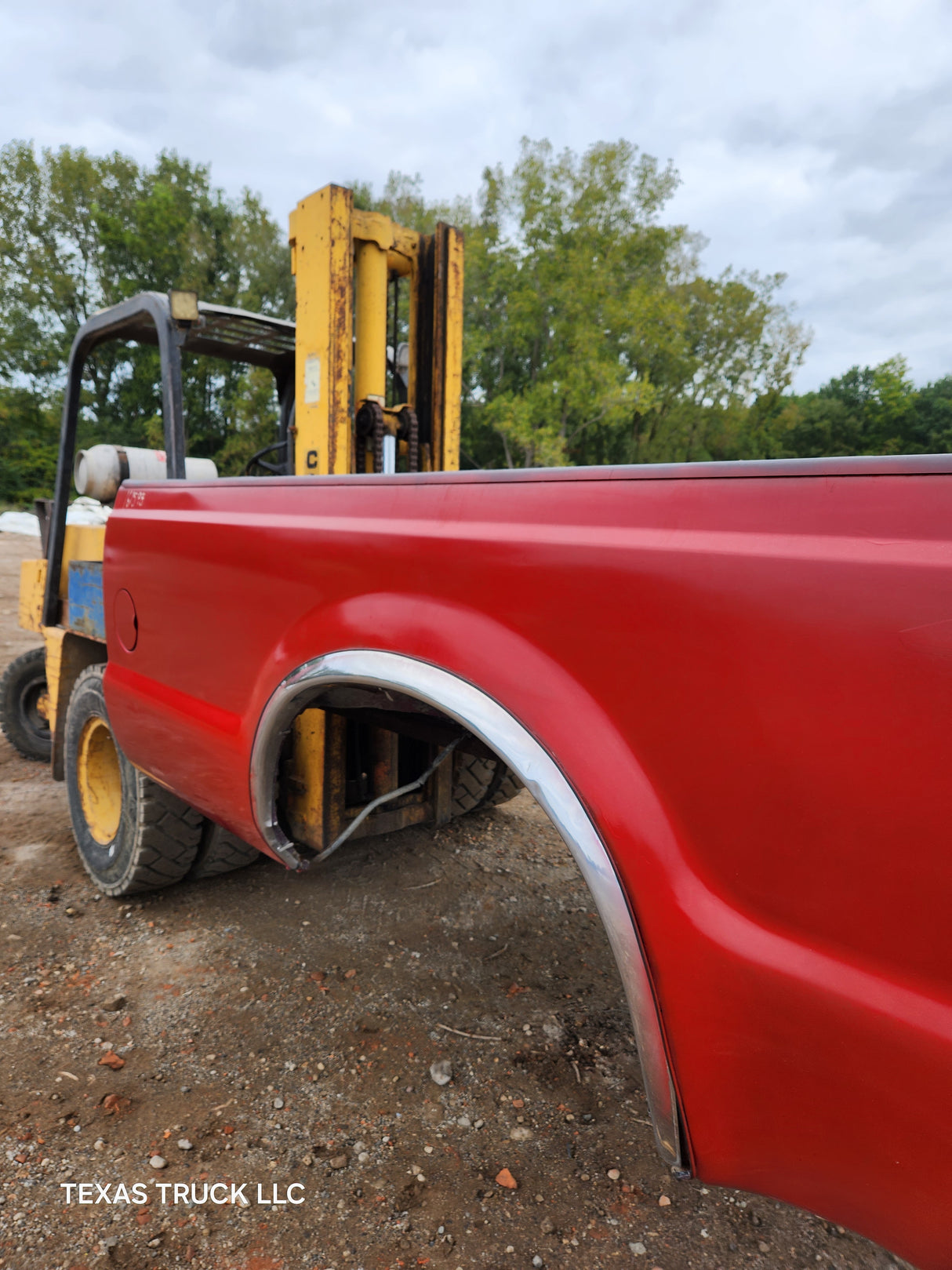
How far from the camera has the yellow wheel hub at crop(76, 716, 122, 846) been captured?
3.28 metres

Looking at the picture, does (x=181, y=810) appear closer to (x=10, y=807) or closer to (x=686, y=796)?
(x=10, y=807)

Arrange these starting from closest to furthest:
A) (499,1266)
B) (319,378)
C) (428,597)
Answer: (428,597) → (499,1266) → (319,378)

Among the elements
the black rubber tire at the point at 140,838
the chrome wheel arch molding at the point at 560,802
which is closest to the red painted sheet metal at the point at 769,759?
the chrome wheel arch molding at the point at 560,802

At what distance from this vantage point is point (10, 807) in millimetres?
4195

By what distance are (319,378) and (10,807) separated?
3.13 meters

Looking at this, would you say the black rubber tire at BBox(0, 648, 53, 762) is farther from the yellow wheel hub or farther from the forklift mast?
the forklift mast

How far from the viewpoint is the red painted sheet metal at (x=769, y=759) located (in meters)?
0.84

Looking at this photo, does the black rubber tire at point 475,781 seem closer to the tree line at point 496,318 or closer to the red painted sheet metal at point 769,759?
the red painted sheet metal at point 769,759

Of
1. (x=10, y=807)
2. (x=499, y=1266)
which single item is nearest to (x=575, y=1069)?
(x=499, y=1266)

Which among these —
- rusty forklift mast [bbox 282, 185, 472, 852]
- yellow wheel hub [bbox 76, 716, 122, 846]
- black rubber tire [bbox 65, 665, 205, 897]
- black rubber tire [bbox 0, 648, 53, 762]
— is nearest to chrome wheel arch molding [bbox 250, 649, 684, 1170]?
rusty forklift mast [bbox 282, 185, 472, 852]

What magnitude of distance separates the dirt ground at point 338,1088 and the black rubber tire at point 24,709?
189cm

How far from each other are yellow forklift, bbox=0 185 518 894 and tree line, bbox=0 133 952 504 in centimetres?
1606

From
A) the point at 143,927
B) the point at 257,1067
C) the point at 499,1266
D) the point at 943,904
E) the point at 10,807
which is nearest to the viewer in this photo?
the point at 943,904

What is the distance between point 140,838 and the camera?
2.86 meters
